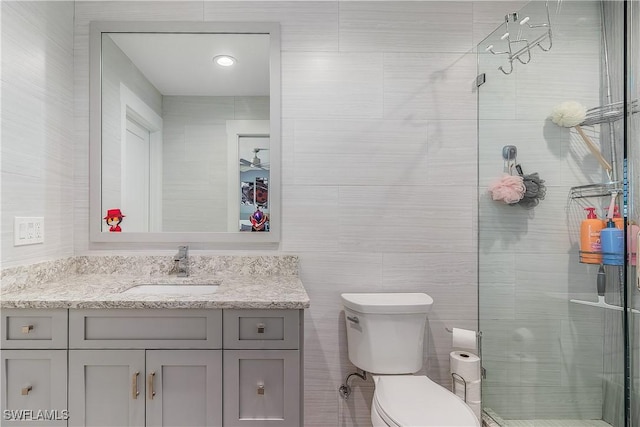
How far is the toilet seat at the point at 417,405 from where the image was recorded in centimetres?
128

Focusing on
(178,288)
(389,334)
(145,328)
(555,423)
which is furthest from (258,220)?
(555,423)

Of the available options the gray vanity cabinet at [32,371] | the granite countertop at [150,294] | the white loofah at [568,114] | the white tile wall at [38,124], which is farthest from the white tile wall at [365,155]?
the gray vanity cabinet at [32,371]

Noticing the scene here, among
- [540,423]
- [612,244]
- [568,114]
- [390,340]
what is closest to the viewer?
[612,244]

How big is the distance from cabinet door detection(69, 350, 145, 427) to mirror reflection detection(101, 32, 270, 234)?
67 centimetres

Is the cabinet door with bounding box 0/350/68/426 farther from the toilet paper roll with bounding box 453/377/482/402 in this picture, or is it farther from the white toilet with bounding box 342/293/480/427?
the toilet paper roll with bounding box 453/377/482/402

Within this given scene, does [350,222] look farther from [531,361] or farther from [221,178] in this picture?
[531,361]

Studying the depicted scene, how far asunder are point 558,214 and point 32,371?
6.53 ft

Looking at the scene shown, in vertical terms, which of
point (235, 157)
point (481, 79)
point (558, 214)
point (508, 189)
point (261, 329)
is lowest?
point (261, 329)

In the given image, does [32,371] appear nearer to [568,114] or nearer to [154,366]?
[154,366]

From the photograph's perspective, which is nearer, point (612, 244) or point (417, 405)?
point (612, 244)

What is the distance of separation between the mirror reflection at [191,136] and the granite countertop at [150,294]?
0.26 meters

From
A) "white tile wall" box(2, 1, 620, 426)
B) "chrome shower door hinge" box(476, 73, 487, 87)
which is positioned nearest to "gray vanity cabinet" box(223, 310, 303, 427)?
"white tile wall" box(2, 1, 620, 426)

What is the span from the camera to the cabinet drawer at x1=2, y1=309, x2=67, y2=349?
4.16ft

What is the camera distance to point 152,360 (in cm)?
128
